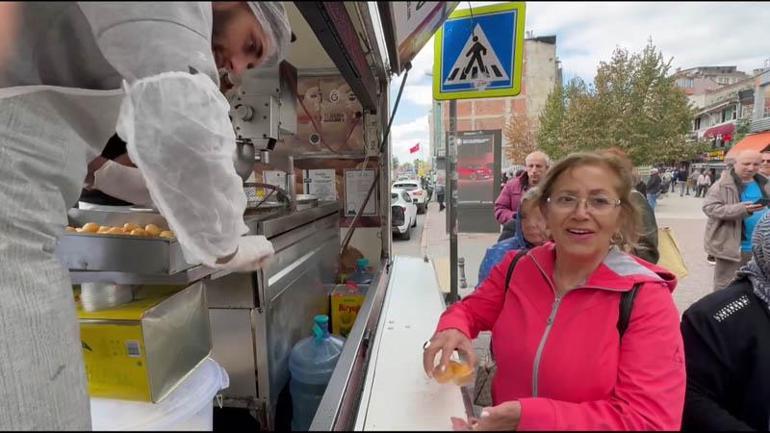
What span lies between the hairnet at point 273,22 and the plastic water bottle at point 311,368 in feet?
5.48

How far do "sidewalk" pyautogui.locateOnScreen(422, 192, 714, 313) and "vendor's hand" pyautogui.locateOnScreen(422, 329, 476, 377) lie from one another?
4.52 feet

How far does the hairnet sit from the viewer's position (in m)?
0.65

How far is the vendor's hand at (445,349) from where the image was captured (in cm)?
105

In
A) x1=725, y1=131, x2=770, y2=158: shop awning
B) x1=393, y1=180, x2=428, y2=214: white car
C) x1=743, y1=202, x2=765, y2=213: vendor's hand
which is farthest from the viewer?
x1=393, y1=180, x2=428, y2=214: white car

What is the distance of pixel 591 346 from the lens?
106 centimetres

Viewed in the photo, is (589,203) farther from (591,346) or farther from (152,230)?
(152,230)

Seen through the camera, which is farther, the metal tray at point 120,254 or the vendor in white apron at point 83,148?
the metal tray at point 120,254

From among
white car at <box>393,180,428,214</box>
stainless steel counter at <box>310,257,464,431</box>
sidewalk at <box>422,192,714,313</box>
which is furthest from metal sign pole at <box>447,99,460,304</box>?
white car at <box>393,180,428,214</box>

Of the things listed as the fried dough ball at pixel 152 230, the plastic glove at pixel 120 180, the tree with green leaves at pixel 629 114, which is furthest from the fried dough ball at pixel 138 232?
the tree with green leaves at pixel 629 114

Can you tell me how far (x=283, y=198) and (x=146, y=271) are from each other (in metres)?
1.37

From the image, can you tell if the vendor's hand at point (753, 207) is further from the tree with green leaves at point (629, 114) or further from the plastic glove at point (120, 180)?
the plastic glove at point (120, 180)

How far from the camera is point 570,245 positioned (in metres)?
1.12

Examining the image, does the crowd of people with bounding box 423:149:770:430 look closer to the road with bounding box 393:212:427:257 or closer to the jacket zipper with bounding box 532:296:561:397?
the jacket zipper with bounding box 532:296:561:397

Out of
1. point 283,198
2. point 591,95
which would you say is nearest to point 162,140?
point 591,95
